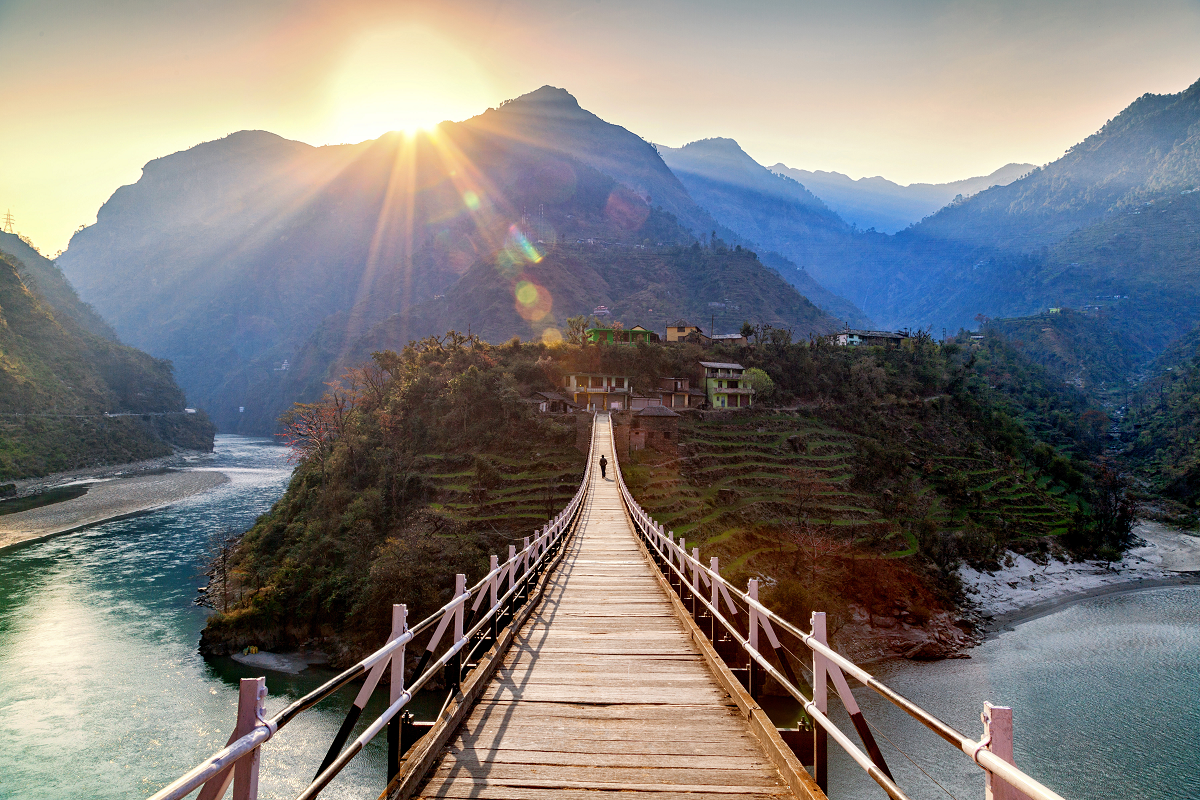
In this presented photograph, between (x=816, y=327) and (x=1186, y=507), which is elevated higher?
(x=816, y=327)

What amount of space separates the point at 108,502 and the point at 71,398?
27923 mm

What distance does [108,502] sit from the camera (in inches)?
1993

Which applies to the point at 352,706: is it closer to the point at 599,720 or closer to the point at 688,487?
the point at 599,720

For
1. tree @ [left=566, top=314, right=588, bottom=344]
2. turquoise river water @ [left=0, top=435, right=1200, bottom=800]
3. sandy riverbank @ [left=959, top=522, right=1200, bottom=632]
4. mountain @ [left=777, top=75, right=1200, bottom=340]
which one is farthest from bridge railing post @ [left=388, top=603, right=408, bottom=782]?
mountain @ [left=777, top=75, right=1200, bottom=340]

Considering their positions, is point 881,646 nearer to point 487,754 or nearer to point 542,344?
point 487,754

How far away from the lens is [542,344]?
50312 millimetres

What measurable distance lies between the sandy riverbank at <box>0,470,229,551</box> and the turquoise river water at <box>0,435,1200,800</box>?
22.2 feet

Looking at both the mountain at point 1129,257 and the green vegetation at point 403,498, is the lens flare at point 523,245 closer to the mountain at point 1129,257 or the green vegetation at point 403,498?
the green vegetation at point 403,498

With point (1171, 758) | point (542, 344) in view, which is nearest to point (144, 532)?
point (542, 344)

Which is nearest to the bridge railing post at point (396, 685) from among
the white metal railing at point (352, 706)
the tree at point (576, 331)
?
the white metal railing at point (352, 706)

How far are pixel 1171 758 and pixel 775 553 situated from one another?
1602 cm

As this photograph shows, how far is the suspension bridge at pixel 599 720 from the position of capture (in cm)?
244

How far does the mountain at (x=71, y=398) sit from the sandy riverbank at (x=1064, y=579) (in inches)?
3062

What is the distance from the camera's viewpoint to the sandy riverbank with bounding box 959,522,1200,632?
3469 cm
